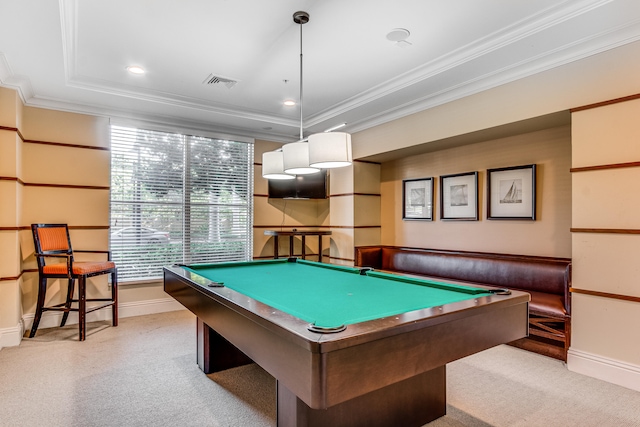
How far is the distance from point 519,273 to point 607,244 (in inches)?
40.8

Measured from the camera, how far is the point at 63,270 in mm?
3592

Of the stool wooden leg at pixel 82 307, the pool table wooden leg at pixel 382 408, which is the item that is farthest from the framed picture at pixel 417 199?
the stool wooden leg at pixel 82 307

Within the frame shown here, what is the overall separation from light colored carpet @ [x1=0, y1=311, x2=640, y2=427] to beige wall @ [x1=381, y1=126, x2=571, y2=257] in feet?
3.97

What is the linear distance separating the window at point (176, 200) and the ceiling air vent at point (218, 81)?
1414mm

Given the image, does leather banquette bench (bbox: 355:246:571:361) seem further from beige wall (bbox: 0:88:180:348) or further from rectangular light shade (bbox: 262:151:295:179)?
beige wall (bbox: 0:88:180:348)

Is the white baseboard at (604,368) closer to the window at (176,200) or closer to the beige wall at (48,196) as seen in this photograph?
the window at (176,200)

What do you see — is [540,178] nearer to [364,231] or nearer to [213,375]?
[364,231]

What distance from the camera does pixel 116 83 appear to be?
3.73 meters

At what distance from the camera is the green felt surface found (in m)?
1.61

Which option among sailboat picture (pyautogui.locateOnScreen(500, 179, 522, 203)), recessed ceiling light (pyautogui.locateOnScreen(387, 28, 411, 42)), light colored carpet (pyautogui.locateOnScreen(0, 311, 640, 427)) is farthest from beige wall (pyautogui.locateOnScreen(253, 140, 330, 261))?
recessed ceiling light (pyautogui.locateOnScreen(387, 28, 411, 42))

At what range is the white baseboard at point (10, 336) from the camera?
11.1ft

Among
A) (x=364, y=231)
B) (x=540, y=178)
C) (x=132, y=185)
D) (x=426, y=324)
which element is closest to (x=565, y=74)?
(x=540, y=178)

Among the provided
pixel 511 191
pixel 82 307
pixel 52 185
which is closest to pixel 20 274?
pixel 82 307

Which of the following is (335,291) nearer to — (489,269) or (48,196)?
(489,269)
